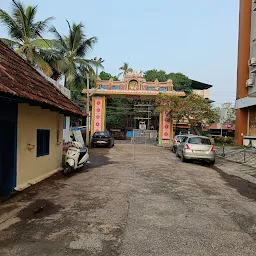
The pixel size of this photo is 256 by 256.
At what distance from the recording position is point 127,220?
5.43 m

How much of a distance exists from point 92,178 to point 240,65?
21.2 m

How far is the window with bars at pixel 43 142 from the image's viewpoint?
952 cm

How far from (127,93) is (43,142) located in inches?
848

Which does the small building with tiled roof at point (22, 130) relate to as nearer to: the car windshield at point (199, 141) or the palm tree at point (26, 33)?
the car windshield at point (199, 141)

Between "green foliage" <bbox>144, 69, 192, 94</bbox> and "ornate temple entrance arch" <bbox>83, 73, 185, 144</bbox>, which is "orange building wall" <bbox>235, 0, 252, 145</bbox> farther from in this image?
"green foliage" <bbox>144, 69, 192, 94</bbox>

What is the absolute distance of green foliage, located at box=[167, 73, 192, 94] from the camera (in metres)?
45.4

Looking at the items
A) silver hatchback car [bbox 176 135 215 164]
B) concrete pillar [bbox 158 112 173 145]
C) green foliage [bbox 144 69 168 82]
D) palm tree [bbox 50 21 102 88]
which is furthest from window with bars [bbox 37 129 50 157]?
green foliage [bbox 144 69 168 82]

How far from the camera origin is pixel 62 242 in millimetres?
4336

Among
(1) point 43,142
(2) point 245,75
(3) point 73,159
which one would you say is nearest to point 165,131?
(2) point 245,75

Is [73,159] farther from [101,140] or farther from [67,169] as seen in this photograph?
[101,140]

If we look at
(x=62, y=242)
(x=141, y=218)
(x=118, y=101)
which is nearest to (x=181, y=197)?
(x=141, y=218)

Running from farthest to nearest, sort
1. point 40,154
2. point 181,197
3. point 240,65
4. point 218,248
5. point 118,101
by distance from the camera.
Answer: point 118,101 → point 240,65 → point 40,154 → point 181,197 → point 218,248

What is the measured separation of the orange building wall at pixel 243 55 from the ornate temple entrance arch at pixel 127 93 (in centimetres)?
707

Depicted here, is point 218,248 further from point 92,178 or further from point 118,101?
point 118,101
